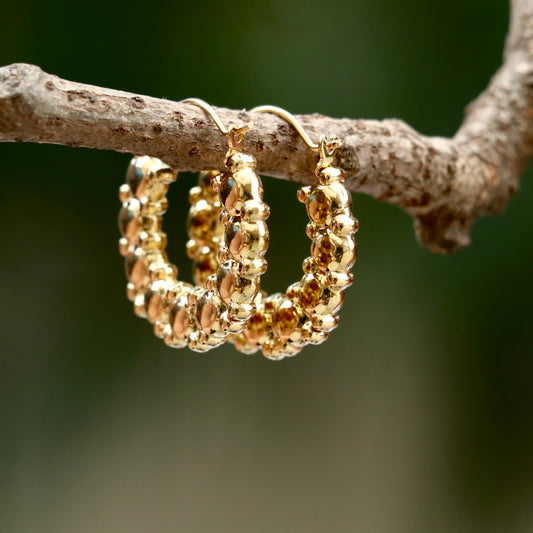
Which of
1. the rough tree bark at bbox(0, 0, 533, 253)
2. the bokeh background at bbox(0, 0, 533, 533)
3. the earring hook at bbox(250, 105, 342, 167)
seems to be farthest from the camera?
the bokeh background at bbox(0, 0, 533, 533)

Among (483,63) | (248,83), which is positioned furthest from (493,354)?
(248,83)

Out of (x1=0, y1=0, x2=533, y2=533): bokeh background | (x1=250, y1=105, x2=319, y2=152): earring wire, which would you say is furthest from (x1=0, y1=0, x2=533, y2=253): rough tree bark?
(x1=0, y1=0, x2=533, y2=533): bokeh background

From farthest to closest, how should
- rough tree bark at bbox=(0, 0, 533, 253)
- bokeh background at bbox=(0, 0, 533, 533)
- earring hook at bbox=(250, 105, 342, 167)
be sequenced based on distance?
1. bokeh background at bbox=(0, 0, 533, 533)
2. earring hook at bbox=(250, 105, 342, 167)
3. rough tree bark at bbox=(0, 0, 533, 253)

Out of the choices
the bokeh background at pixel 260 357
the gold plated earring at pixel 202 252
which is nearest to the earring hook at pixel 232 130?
the gold plated earring at pixel 202 252

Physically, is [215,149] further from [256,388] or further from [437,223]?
[256,388]

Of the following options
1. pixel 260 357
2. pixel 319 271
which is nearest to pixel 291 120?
pixel 319 271

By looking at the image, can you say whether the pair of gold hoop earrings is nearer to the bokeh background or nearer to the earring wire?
the earring wire

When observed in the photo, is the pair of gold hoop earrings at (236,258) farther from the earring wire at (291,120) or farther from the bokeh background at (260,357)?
the bokeh background at (260,357)
